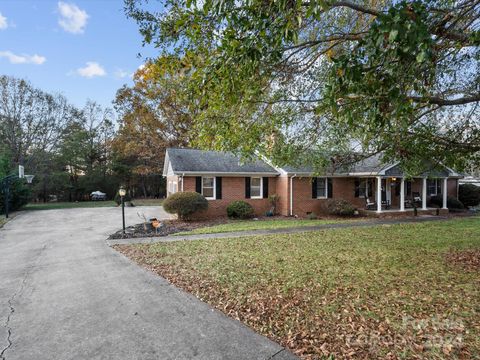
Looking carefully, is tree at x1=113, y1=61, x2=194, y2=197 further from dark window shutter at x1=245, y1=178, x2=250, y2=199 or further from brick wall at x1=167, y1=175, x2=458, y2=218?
dark window shutter at x1=245, y1=178, x2=250, y2=199

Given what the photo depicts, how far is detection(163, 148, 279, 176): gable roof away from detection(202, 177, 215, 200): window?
679 mm

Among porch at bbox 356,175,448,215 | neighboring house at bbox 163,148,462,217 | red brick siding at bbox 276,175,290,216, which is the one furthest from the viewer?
porch at bbox 356,175,448,215

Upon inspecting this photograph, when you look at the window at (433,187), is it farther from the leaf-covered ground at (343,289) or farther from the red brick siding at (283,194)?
the leaf-covered ground at (343,289)

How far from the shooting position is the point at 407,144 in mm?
7699

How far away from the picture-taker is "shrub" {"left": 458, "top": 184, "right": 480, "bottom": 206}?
2381 cm

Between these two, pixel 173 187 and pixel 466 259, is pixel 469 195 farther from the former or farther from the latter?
pixel 173 187

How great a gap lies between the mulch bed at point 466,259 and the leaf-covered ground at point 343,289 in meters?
0.02

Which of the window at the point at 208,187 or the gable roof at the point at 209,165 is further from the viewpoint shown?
the window at the point at 208,187

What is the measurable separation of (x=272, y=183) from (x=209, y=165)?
4.40 meters

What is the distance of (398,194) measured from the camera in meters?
22.4

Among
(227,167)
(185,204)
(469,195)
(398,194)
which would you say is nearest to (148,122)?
(227,167)

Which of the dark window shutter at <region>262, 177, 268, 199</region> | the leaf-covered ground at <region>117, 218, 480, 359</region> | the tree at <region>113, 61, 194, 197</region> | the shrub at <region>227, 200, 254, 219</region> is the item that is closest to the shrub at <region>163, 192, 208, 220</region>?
the shrub at <region>227, 200, 254, 219</region>

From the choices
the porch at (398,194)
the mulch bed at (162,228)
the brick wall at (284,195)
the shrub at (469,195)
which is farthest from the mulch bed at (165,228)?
the shrub at (469,195)

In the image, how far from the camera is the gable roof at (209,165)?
1742 centimetres
